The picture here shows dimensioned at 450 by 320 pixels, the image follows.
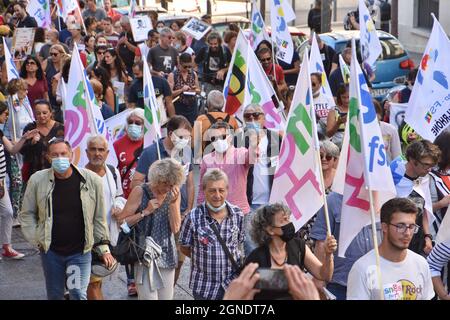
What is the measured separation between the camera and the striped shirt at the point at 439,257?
23.4ft

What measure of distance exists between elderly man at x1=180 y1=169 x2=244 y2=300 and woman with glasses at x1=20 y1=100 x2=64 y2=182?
357 cm

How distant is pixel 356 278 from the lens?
623cm

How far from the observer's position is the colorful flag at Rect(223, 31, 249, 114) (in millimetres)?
12289

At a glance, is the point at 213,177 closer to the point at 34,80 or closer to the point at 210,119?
the point at 210,119

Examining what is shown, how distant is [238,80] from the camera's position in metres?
12.3

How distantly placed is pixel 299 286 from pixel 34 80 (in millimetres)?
9950

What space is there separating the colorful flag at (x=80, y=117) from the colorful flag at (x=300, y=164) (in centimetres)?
262

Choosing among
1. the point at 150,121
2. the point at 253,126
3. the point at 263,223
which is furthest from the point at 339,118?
the point at 263,223

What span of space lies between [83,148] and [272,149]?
5.90 ft

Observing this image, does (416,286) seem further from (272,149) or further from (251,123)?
(251,123)

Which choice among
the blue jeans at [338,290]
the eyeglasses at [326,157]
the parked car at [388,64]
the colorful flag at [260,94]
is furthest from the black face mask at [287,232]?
the parked car at [388,64]

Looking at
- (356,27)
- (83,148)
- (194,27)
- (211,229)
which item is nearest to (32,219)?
(211,229)

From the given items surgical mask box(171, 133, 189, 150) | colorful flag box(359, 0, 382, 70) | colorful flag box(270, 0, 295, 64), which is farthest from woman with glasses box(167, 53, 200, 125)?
surgical mask box(171, 133, 189, 150)

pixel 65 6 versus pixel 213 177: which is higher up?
pixel 213 177
